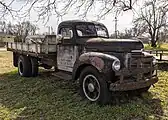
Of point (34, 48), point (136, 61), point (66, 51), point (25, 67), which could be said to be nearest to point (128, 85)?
point (136, 61)

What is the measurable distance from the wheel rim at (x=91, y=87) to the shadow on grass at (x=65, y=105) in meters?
0.19

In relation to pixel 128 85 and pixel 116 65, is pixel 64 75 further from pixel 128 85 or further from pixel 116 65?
pixel 128 85

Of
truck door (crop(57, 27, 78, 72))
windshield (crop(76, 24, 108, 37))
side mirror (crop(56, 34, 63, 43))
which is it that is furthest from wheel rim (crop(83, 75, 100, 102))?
side mirror (crop(56, 34, 63, 43))

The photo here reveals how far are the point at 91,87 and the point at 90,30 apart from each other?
2.00m

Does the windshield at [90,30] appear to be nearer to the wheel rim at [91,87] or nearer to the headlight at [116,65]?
the wheel rim at [91,87]

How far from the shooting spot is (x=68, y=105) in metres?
5.07

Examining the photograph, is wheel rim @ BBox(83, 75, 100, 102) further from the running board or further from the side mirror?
the side mirror

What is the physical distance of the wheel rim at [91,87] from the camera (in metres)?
4.99

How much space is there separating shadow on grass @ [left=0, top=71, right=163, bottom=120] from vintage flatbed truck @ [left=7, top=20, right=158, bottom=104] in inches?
13.4

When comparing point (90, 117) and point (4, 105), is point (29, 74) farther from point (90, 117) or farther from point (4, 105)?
point (90, 117)

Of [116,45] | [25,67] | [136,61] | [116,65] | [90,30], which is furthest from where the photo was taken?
[25,67]

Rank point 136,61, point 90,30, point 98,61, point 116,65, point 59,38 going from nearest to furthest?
1. point 116,65
2. point 98,61
3. point 136,61
4. point 90,30
5. point 59,38

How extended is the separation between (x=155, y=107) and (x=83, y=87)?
1.60 m

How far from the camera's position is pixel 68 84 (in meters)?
6.88
